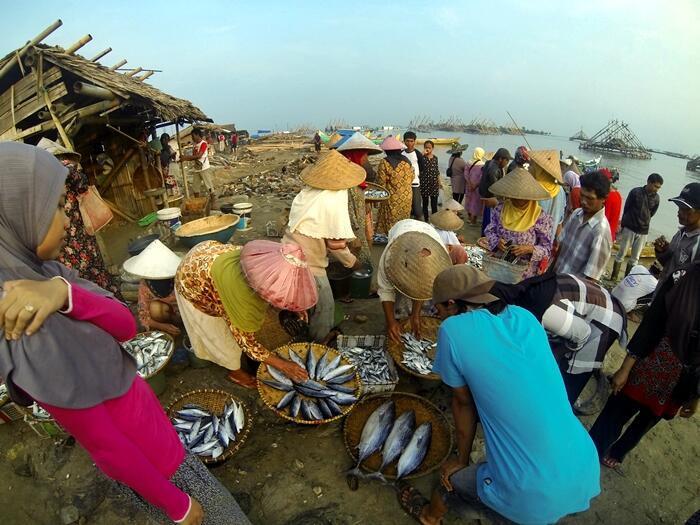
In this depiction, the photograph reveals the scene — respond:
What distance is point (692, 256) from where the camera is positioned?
287cm

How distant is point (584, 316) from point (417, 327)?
5.41ft

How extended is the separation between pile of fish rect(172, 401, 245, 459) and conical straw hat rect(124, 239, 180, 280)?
5.11 feet

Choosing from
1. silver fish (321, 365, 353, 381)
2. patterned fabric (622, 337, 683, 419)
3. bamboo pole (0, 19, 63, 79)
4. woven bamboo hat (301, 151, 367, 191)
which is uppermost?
bamboo pole (0, 19, 63, 79)

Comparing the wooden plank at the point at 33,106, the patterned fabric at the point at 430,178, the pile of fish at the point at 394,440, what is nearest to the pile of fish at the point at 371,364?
the pile of fish at the point at 394,440

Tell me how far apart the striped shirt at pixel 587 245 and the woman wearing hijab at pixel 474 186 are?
19.3 ft

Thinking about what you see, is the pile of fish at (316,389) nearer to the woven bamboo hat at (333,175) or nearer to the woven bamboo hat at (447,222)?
the woven bamboo hat at (333,175)

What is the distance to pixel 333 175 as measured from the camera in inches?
141

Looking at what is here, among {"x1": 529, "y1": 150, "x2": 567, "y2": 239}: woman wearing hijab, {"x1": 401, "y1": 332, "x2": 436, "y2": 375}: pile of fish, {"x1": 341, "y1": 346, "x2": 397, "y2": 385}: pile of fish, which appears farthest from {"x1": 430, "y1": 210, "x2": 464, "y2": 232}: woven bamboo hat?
{"x1": 341, "y1": 346, "x2": 397, "y2": 385}: pile of fish

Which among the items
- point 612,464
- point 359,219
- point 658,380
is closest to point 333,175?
point 359,219

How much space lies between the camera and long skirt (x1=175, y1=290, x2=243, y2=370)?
11.0 feet

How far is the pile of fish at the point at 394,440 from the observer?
275cm

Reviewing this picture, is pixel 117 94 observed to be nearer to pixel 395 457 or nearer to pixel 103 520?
pixel 103 520

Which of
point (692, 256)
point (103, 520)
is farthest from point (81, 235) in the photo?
point (692, 256)

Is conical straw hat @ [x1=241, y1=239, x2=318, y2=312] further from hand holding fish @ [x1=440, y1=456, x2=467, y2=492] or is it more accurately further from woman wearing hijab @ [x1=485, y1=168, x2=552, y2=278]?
woman wearing hijab @ [x1=485, y1=168, x2=552, y2=278]
